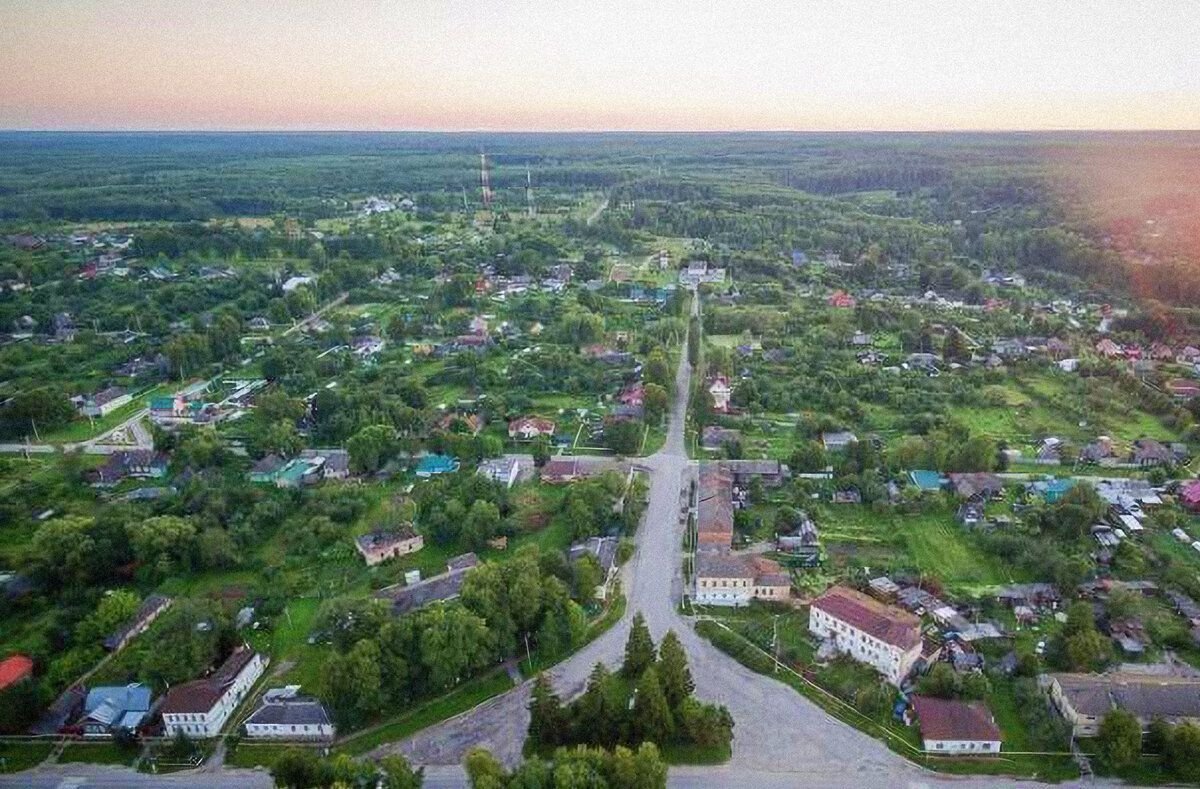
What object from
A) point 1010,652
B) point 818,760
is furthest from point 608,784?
point 1010,652

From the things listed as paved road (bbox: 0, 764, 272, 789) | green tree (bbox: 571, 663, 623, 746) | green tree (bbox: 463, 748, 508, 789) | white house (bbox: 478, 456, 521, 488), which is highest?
green tree (bbox: 463, 748, 508, 789)

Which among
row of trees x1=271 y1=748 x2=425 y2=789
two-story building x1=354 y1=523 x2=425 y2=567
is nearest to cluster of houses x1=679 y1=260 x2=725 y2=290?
two-story building x1=354 y1=523 x2=425 y2=567

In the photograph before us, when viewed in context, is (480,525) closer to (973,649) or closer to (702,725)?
(702,725)

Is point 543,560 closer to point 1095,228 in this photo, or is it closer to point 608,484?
point 608,484

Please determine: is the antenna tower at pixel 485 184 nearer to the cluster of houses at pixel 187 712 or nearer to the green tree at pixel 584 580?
the green tree at pixel 584 580

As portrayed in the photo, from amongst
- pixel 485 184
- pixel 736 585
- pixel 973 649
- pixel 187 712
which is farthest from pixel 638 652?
pixel 485 184

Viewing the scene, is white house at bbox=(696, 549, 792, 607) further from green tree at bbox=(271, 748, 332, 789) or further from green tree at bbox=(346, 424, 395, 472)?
green tree at bbox=(346, 424, 395, 472)
